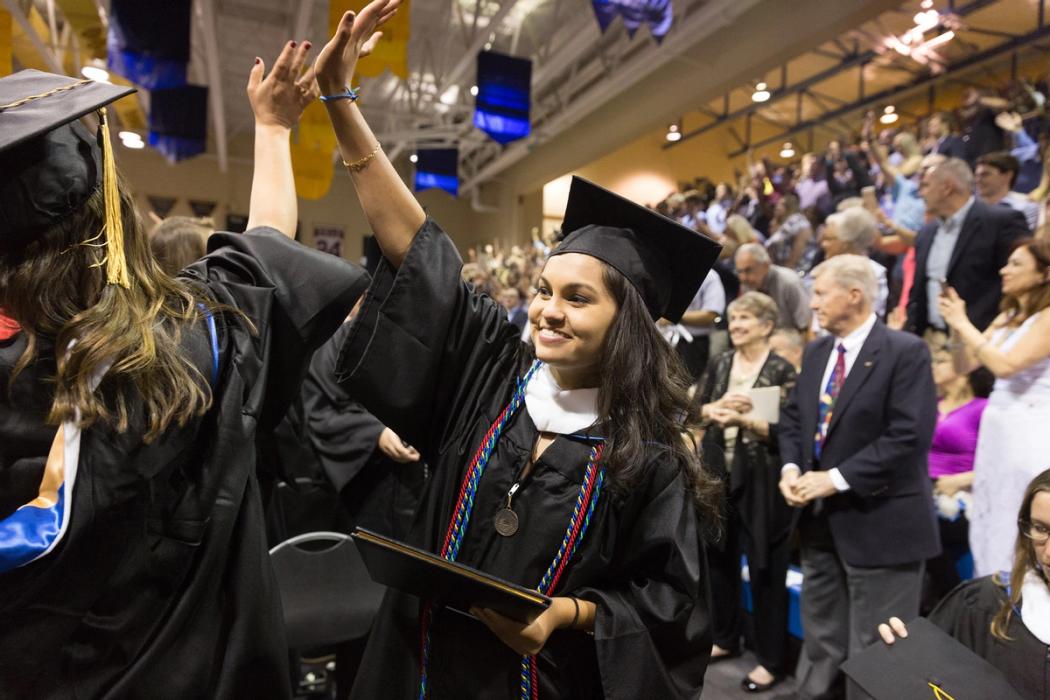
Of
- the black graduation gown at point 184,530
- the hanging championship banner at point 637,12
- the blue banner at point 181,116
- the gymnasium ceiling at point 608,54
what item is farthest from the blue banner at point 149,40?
the black graduation gown at point 184,530

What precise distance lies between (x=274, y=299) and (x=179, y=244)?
1.20 meters

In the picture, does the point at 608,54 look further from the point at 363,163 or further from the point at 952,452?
the point at 363,163

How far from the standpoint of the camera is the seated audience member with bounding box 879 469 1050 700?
177cm

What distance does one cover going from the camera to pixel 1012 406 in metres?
2.87

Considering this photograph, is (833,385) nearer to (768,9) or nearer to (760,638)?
(760,638)

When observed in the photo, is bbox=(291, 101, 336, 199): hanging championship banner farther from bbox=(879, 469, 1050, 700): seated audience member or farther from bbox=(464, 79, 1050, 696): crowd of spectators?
bbox=(879, 469, 1050, 700): seated audience member

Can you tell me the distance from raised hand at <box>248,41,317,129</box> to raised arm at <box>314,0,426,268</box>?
0.08 metres

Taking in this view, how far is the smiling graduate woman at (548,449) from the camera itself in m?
1.37

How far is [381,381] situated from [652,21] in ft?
18.0

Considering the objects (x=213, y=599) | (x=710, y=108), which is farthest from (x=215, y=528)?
(x=710, y=108)

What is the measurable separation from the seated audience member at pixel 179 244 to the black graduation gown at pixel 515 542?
3.70 ft

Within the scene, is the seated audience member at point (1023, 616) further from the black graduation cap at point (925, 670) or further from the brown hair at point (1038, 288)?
the brown hair at point (1038, 288)

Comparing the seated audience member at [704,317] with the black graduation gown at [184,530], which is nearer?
the black graduation gown at [184,530]

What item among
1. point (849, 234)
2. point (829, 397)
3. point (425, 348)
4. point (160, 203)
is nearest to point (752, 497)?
point (829, 397)
